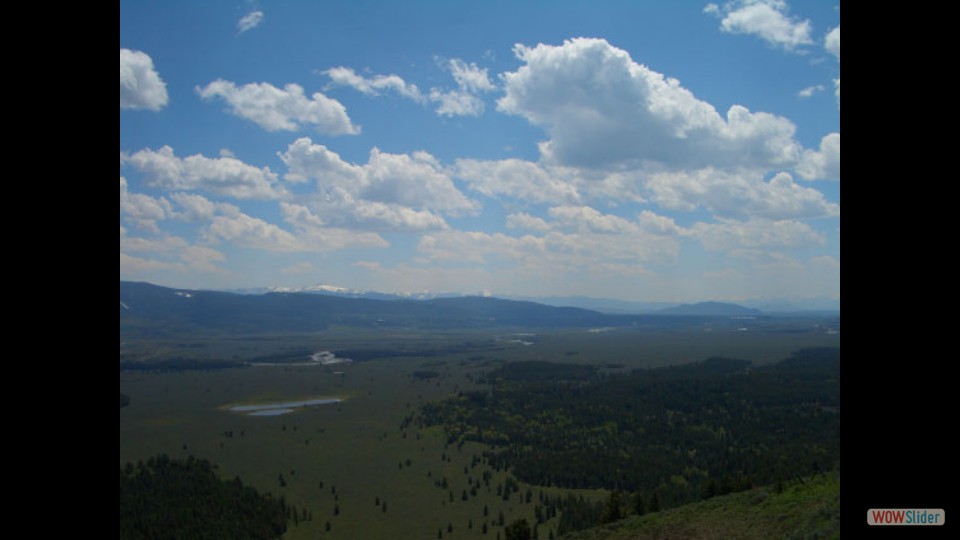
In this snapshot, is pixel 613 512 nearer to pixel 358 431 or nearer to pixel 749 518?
pixel 749 518

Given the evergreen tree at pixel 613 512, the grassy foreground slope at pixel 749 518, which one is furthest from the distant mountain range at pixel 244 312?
the grassy foreground slope at pixel 749 518

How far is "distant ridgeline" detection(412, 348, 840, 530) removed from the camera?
30656 mm

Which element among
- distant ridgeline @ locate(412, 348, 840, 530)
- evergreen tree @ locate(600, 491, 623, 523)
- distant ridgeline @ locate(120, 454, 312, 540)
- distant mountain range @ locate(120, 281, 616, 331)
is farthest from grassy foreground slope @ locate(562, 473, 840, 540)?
distant mountain range @ locate(120, 281, 616, 331)

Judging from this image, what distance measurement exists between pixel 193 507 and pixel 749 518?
1034 inches

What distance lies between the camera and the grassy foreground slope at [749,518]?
30.8ft

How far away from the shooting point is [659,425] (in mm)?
46594

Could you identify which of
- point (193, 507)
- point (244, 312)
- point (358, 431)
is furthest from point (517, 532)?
point (244, 312)

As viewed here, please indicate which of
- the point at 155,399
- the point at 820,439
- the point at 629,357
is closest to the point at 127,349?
the point at 155,399

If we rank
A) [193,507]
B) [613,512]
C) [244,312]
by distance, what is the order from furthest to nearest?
[244,312]
[193,507]
[613,512]

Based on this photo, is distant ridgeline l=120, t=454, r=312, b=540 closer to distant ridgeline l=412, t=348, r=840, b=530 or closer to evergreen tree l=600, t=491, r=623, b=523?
distant ridgeline l=412, t=348, r=840, b=530

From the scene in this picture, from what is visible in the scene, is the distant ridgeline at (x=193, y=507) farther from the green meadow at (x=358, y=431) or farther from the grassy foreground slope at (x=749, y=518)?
the grassy foreground slope at (x=749, y=518)

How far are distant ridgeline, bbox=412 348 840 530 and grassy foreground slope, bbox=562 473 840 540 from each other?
4624 mm
